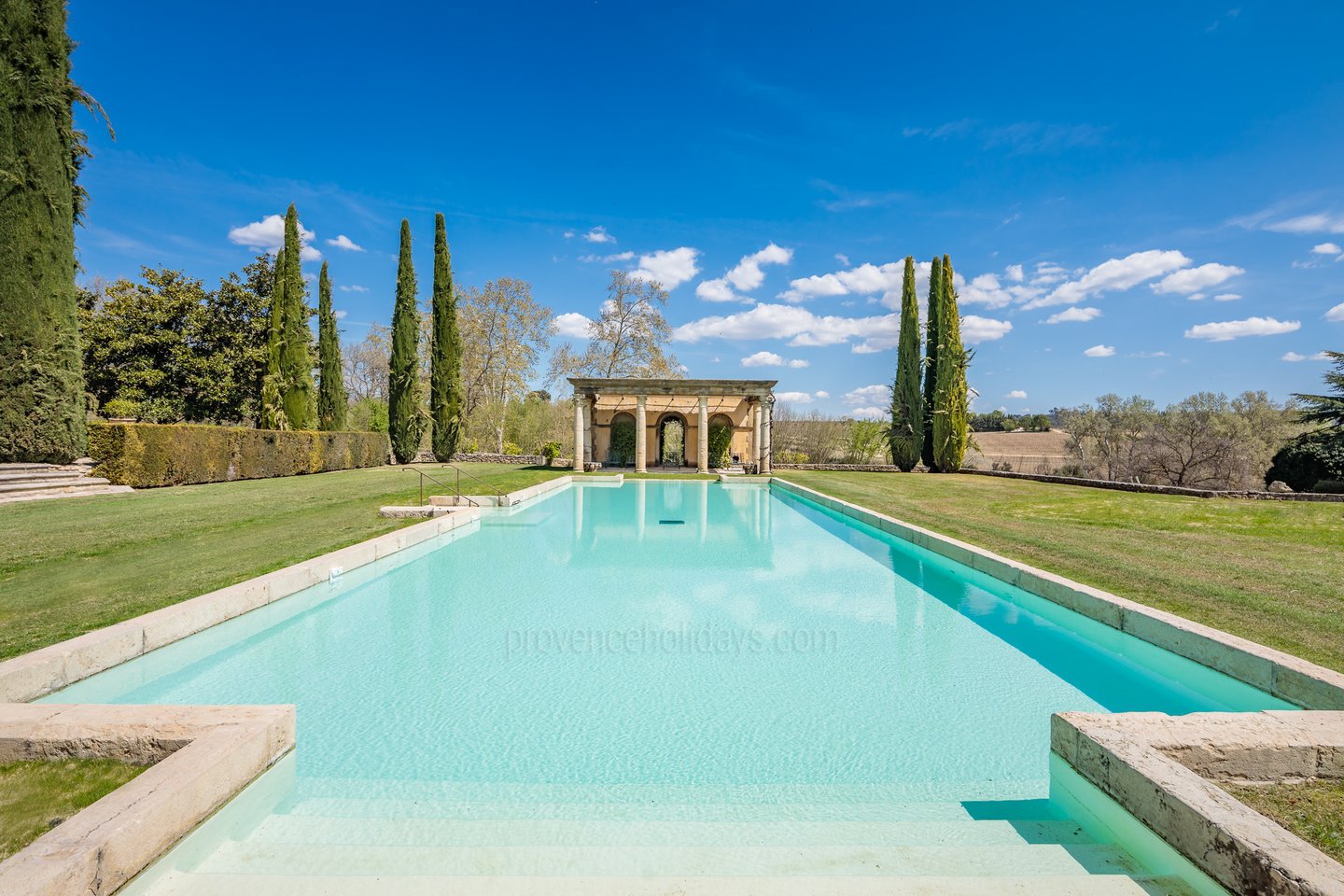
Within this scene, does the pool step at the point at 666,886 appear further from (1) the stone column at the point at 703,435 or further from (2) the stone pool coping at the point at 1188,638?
(1) the stone column at the point at 703,435

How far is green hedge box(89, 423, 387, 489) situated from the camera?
42.7 feet

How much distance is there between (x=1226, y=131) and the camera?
14.3 metres

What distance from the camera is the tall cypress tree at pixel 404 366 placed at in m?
25.4

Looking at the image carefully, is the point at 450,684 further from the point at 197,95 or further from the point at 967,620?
the point at 197,95

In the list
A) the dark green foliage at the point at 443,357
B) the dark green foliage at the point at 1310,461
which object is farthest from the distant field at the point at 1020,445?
the dark green foliage at the point at 443,357

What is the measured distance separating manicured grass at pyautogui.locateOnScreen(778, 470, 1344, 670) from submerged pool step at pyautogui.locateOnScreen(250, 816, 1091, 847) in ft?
10.3

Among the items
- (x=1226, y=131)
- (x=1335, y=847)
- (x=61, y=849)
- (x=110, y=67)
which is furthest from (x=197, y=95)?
(x=1226, y=131)

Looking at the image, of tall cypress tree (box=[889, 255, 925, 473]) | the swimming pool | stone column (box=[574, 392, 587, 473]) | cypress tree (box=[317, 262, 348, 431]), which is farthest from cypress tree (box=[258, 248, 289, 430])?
tall cypress tree (box=[889, 255, 925, 473])

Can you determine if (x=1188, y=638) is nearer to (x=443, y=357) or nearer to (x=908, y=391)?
(x=908, y=391)

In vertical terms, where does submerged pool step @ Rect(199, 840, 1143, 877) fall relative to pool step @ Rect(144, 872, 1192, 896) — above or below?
below

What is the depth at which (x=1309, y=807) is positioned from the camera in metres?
2.12

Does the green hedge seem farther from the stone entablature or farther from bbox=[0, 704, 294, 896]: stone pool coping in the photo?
bbox=[0, 704, 294, 896]: stone pool coping

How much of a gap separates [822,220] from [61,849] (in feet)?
85.1

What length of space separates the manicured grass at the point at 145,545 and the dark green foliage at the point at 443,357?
40.8 feet
